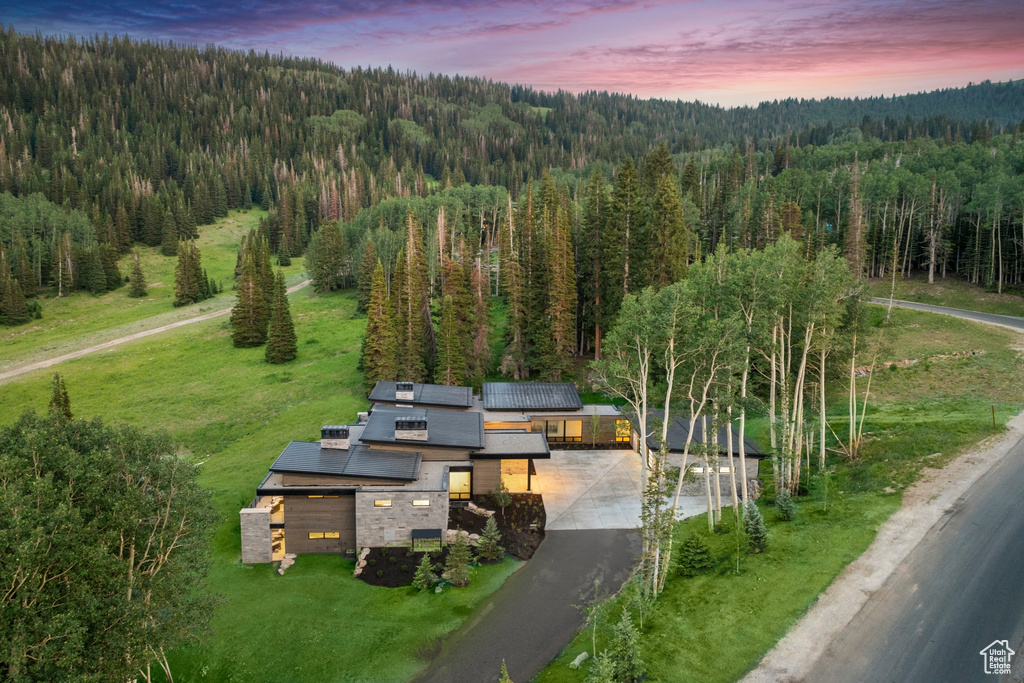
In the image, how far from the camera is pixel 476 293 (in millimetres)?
58812

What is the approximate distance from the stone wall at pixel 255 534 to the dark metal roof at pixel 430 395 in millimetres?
16387

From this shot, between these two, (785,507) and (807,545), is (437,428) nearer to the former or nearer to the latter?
(785,507)

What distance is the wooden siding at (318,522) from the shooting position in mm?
30328

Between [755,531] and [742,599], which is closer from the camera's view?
[742,599]

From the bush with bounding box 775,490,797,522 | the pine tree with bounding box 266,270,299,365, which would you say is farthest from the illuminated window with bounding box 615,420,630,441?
the pine tree with bounding box 266,270,299,365

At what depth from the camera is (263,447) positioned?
1719 inches

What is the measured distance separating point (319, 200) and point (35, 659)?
14847 centimetres

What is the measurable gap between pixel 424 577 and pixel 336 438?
9.61m

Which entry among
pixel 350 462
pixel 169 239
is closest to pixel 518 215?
pixel 350 462

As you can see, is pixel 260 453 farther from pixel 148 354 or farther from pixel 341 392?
pixel 148 354

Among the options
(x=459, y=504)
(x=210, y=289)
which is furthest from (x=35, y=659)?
(x=210, y=289)

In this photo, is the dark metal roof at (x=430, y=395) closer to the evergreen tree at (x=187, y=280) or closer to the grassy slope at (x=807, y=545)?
the grassy slope at (x=807, y=545)

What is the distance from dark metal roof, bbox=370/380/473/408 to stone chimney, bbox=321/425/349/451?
448 inches

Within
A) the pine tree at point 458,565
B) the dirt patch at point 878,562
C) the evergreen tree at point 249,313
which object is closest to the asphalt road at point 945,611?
the dirt patch at point 878,562
